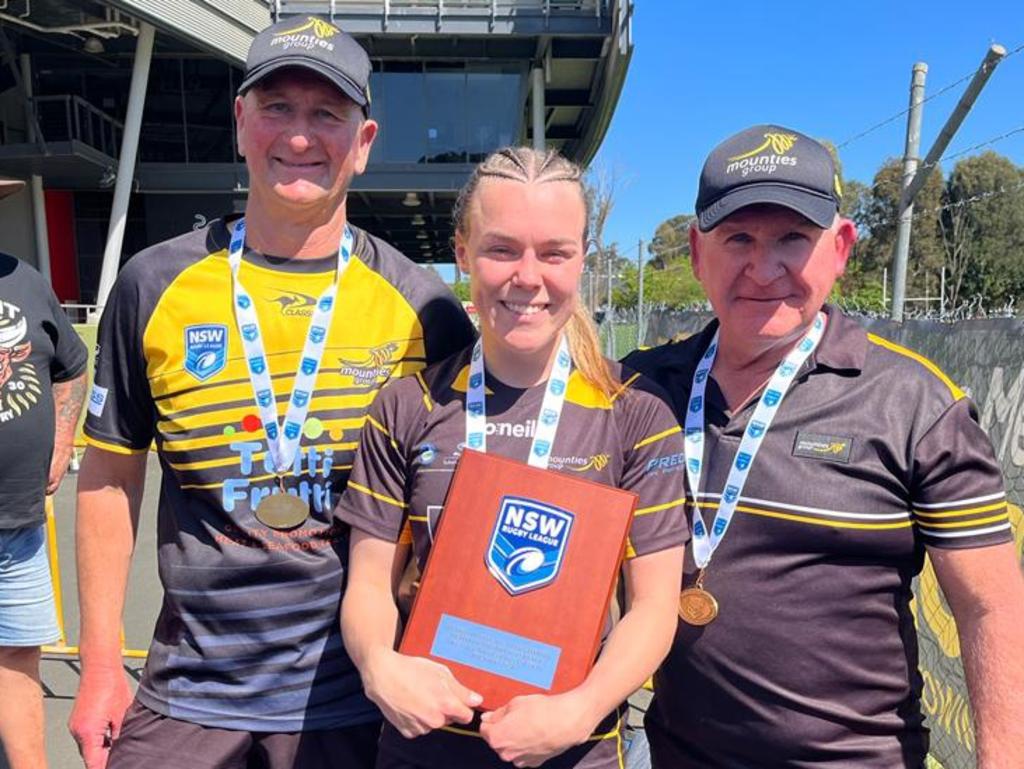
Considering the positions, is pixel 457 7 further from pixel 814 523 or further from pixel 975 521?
pixel 975 521

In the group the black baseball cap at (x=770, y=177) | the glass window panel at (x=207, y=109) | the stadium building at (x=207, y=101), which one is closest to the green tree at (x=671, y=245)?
the black baseball cap at (x=770, y=177)

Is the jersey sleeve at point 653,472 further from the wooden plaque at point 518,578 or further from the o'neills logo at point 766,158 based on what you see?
the o'neills logo at point 766,158

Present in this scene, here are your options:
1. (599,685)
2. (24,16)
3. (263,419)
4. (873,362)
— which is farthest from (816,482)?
(24,16)

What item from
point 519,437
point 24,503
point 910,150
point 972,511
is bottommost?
point 24,503

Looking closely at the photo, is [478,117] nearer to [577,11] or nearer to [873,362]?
[577,11]

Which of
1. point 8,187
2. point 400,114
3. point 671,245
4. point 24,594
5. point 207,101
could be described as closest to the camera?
point 24,594

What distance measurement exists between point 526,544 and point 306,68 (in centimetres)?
130

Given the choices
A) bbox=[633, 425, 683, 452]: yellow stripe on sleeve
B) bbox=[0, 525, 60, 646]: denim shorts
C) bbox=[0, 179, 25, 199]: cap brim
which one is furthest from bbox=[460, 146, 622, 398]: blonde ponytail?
bbox=[0, 179, 25, 199]: cap brim

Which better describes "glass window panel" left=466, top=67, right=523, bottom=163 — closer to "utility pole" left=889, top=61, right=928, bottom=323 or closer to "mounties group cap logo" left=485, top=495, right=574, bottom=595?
"utility pole" left=889, top=61, right=928, bottom=323

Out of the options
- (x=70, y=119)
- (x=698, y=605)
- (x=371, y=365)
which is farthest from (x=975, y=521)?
(x=70, y=119)

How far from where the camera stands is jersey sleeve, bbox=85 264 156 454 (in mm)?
2135

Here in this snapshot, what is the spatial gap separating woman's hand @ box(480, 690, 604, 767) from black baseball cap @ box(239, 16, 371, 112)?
1544mm

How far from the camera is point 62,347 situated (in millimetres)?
3785

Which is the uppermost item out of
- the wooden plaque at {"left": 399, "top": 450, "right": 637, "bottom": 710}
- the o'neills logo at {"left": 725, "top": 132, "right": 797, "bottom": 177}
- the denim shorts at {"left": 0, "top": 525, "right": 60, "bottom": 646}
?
the o'neills logo at {"left": 725, "top": 132, "right": 797, "bottom": 177}
